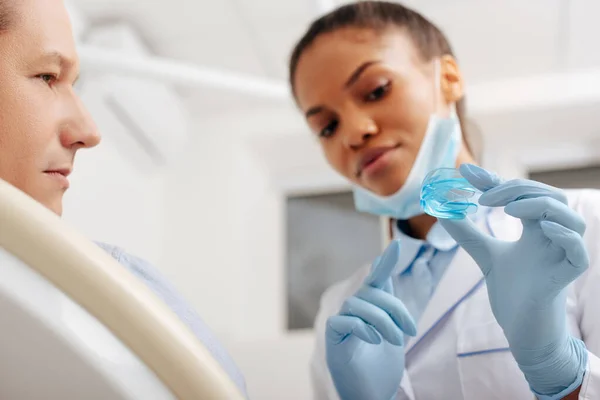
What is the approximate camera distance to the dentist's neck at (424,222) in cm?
135

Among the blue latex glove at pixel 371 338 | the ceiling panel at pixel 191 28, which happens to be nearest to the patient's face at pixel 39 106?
the blue latex glove at pixel 371 338

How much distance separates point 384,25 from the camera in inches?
53.3

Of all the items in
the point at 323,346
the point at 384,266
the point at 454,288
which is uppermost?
the point at 384,266

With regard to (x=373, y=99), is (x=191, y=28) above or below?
above

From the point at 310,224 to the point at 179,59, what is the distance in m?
0.89

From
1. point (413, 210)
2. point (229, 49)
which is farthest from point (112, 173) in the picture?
point (413, 210)

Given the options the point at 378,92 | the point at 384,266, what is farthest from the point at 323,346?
the point at 378,92

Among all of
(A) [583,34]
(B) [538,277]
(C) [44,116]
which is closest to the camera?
(B) [538,277]

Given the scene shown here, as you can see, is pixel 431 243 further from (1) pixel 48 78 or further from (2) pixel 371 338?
(1) pixel 48 78

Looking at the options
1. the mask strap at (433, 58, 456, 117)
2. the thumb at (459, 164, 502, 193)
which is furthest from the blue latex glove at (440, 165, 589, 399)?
the mask strap at (433, 58, 456, 117)

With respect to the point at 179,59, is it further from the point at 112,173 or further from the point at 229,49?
the point at 112,173

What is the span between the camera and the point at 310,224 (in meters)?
2.85

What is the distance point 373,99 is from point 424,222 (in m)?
0.29

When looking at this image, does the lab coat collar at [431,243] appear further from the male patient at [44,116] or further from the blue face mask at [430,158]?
the male patient at [44,116]
